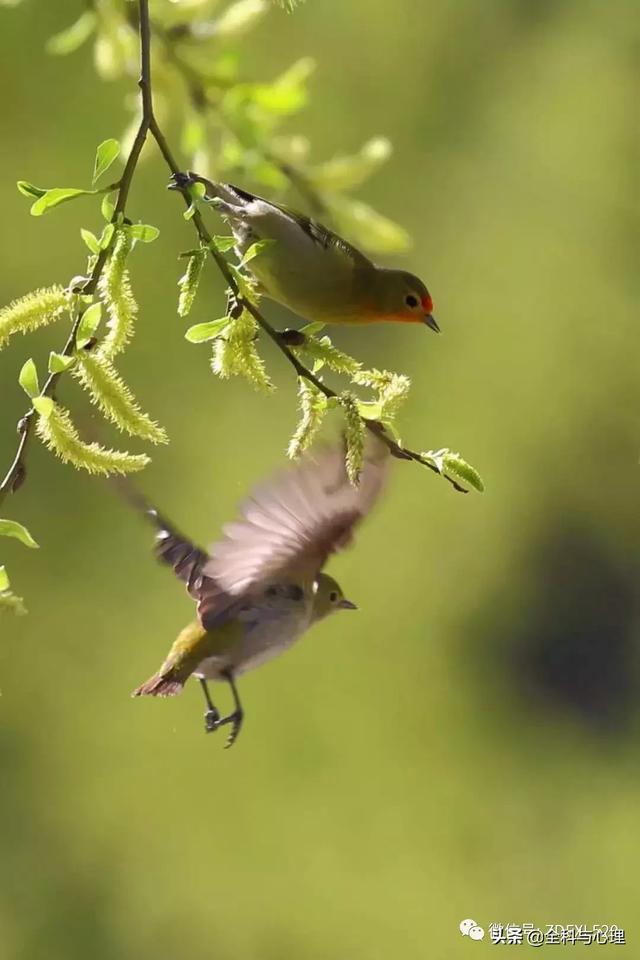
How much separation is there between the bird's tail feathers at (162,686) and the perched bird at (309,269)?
261 millimetres

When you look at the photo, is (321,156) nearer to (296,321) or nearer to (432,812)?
(296,321)

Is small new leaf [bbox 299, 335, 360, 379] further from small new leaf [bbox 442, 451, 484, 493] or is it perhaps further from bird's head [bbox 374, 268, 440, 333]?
bird's head [bbox 374, 268, 440, 333]

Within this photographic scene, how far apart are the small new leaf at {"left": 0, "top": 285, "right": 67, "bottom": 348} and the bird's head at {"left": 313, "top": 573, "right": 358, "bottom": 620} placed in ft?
1.15

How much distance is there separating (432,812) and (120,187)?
189cm

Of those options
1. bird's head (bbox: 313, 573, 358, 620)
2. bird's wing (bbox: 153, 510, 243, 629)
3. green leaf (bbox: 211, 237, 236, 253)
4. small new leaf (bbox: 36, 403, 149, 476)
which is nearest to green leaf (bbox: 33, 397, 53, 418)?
small new leaf (bbox: 36, 403, 149, 476)

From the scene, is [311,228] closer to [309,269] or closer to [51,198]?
[309,269]

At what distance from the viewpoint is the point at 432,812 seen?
2.22 meters

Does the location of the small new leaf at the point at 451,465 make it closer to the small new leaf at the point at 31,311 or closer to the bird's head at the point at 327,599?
the small new leaf at the point at 31,311

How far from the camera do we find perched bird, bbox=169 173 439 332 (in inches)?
27.1

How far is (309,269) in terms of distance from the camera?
708 millimetres

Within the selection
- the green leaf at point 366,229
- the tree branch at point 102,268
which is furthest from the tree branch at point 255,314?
the green leaf at point 366,229

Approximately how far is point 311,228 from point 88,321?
10.1 inches

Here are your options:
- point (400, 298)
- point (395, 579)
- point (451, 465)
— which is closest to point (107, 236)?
point (451, 465)

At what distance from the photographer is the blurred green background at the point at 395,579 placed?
2.16m
